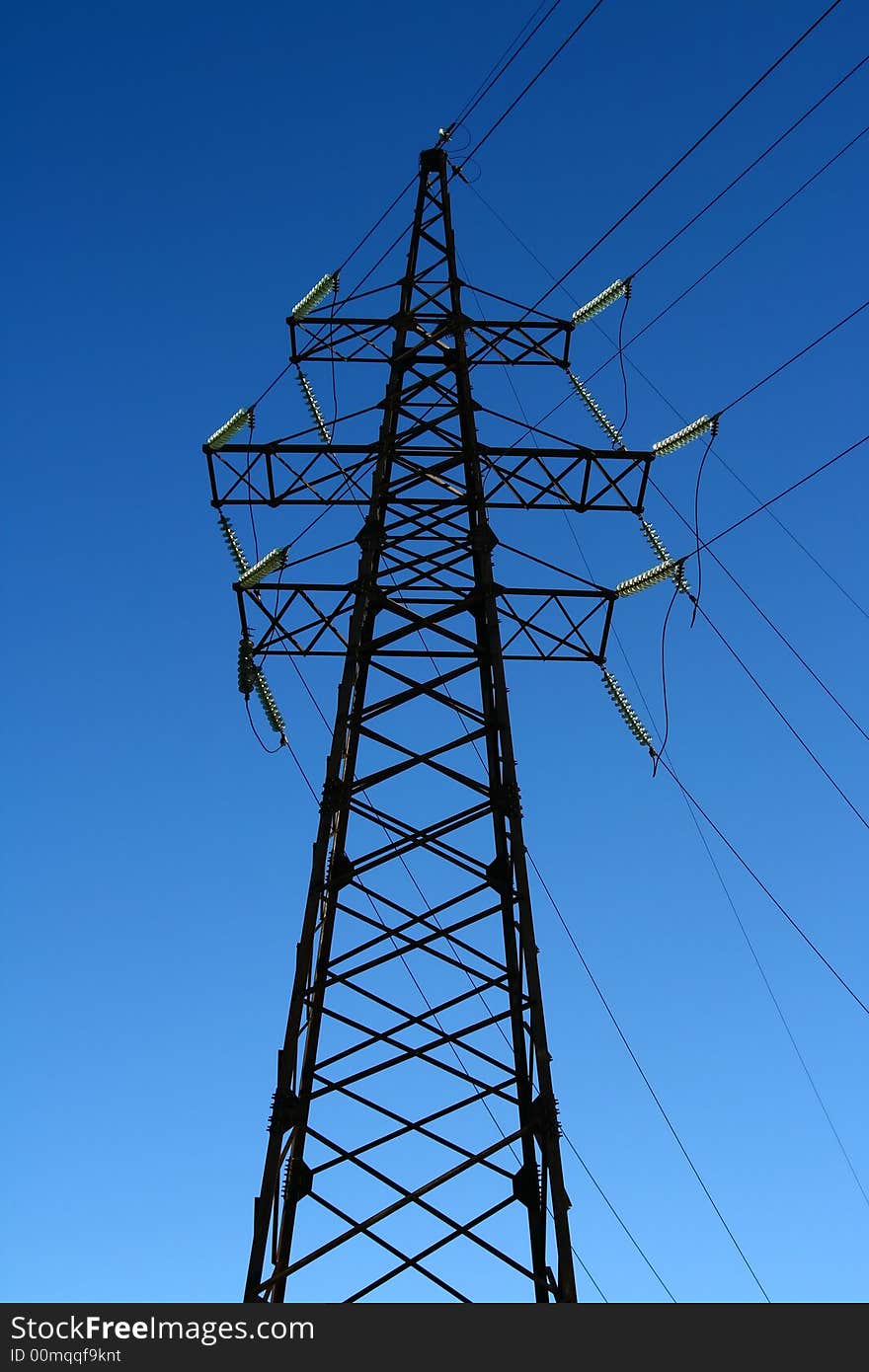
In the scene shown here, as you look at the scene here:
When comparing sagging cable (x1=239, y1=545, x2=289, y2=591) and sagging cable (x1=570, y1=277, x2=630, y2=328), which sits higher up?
sagging cable (x1=570, y1=277, x2=630, y2=328)

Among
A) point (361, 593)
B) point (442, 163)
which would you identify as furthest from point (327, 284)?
point (361, 593)

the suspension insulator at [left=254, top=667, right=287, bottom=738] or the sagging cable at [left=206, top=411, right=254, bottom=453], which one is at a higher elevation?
the sagging cable at [left=206, top=411, right=254, bottom=453]

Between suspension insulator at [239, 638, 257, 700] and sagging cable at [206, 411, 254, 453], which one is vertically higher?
sagging cable at [206, 411, 254, 453]

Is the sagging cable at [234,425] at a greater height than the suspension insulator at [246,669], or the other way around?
the sagging cable at [234,425]

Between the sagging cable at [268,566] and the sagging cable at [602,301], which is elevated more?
the sagging cable at [602,301]

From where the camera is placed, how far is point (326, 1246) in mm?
11336

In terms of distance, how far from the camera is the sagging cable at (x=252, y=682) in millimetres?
16453

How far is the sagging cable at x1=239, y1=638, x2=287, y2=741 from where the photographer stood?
16453 millimetres

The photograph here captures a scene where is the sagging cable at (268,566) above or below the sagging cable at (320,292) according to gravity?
below

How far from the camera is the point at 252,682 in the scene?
1703cm

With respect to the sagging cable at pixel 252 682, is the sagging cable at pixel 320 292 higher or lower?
higher

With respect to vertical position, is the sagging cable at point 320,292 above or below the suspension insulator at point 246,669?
above
